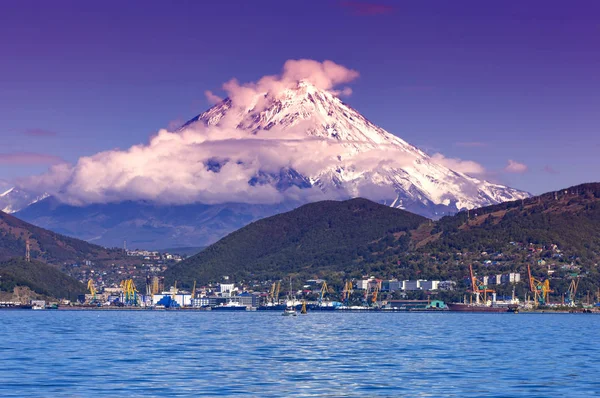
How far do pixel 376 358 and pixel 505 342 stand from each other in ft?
107

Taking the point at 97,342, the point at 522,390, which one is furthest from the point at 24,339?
the point at 522,390

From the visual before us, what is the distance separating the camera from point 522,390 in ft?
230

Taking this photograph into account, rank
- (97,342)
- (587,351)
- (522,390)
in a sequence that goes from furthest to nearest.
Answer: (97,342) < (587,351) < (522,390)

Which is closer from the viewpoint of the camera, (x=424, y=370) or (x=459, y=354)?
(x=424, y=370)

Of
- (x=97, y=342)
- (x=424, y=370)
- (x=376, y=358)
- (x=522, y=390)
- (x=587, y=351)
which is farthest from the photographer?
(x=97, y=342)

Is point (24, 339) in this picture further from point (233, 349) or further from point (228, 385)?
point (228, 385)

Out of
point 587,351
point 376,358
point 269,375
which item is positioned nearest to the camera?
point 269,375

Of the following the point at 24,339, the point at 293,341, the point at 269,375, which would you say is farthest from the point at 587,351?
the point at 24,339

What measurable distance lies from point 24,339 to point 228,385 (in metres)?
59.1

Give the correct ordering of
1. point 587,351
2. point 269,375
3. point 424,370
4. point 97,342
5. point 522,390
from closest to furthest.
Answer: point 522,390 < point 269,375 < point 424,370 < point 587,351 < point 97,342

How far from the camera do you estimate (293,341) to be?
407 ft

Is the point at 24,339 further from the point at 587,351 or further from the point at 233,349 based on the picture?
Answer: the point at 587,351

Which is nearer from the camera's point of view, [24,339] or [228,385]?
[228,385]

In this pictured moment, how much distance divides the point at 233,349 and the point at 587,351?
117 ft
